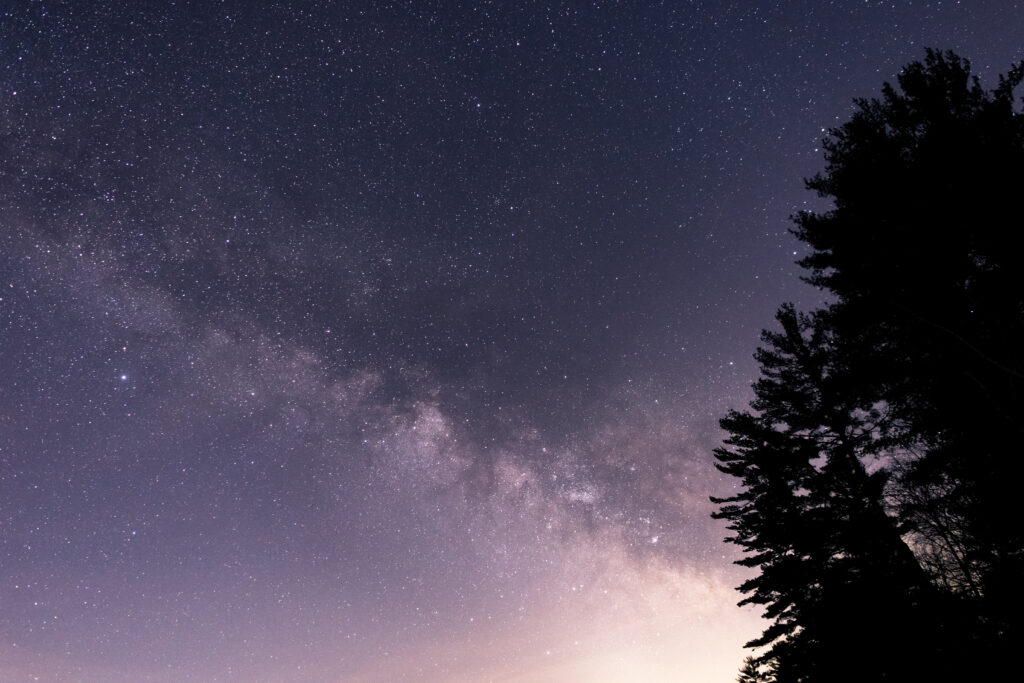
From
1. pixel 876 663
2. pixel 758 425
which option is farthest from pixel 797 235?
pixel 876 663

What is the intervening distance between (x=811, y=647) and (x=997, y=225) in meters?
14.9

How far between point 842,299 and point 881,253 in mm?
3242

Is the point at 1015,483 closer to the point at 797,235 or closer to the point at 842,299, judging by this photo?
the point at 842,299

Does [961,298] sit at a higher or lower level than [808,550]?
higher

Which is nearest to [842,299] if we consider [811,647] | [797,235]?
[797,235]

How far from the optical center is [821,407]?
17547 mm

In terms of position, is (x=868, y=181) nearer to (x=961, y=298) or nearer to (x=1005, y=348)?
(x=961, y=298)

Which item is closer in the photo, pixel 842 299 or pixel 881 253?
pixel 881 253

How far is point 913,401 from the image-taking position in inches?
511

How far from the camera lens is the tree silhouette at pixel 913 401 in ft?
32.8

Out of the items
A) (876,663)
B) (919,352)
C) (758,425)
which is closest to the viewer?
(919,352)

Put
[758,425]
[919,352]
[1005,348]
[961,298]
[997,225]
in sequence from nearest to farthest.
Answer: [1005,348] < [997,225] < [961,298] < [919,352] < [758,425]

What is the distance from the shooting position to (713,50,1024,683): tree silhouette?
394 inches

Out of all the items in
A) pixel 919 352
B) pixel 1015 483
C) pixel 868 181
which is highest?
pixel 868 181
